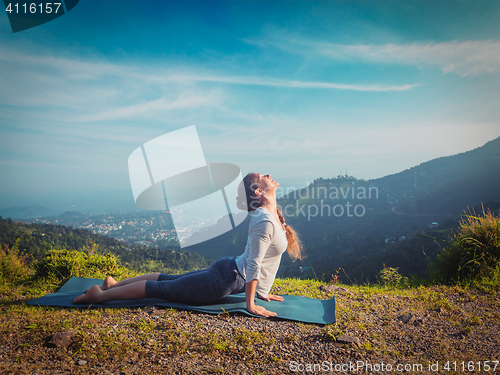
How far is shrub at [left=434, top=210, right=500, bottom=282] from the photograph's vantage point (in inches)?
162

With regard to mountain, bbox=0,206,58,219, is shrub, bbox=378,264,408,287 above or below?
below

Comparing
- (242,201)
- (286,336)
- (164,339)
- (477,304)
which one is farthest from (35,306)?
(477,304)

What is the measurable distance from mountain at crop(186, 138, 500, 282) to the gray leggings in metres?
27.4

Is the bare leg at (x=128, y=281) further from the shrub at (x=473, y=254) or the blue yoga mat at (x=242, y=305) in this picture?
the shrub at (x=473, y=254)

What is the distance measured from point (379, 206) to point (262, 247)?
62.2 metres

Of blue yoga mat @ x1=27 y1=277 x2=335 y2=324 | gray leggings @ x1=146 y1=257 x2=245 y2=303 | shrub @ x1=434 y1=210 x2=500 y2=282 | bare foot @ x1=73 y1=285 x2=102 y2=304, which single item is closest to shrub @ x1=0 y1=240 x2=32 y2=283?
blue yoga mat @ x1=27 y1=277 x2=335 y2=324

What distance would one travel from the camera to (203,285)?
2.89 metres

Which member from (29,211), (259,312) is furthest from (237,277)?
(29,211)

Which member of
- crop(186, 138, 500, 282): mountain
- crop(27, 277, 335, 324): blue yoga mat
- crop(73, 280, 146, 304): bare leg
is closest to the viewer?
crop(27, 277, 335, 324): blue yoga mat

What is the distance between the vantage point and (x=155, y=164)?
564 centimetres

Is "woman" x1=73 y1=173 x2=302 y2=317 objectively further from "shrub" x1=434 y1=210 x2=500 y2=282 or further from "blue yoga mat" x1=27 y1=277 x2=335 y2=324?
"shrub" x1=434 y1=210 x2=500 y2=282

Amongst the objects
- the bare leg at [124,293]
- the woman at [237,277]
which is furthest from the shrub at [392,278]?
the bare leg at [124,293]

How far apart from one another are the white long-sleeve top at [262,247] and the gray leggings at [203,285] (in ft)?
0.44

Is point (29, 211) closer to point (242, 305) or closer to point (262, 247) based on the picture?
point (242, 305)
